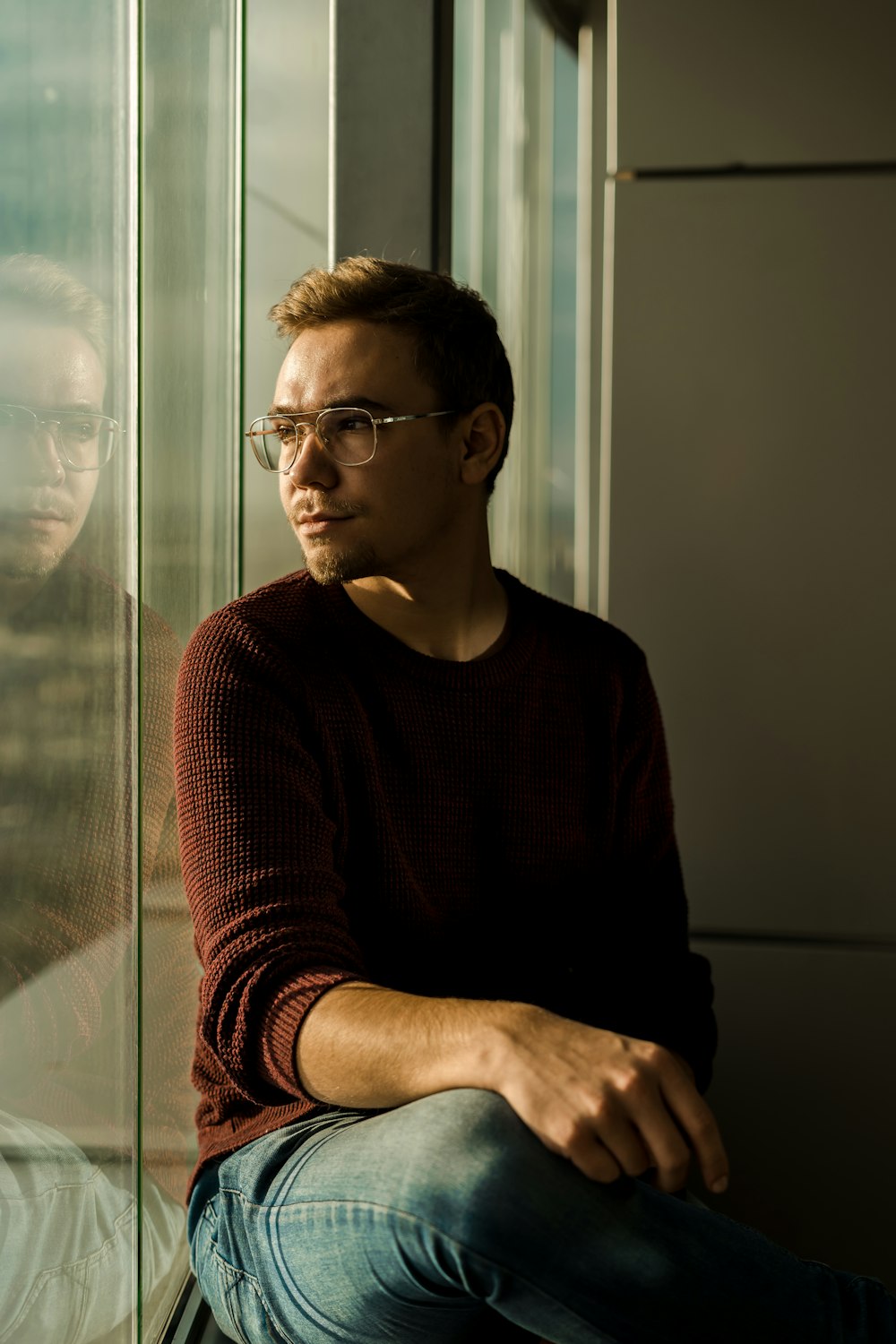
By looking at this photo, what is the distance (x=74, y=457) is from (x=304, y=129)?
1.83 m

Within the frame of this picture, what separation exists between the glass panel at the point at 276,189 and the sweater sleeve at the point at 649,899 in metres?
0.77

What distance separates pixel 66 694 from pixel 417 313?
0.92 metres

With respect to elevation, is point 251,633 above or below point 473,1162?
above

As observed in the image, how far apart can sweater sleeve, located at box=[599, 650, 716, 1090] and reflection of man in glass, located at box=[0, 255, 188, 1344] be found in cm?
76

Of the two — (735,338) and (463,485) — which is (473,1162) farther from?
(735,338)

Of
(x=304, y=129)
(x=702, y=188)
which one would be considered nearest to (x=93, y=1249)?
(x=702, y=188)

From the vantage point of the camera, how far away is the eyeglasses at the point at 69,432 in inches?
39.6

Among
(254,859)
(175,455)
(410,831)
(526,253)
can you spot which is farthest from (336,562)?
(526,253)

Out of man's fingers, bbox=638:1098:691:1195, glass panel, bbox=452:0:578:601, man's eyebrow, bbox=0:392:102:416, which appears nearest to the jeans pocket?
man's fingers, bbox=638:1098:691:1195

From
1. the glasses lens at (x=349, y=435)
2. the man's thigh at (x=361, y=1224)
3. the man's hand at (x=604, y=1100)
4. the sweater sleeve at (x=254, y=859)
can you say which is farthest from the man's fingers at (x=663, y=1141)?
the glasses lens at (x=349, y=435)

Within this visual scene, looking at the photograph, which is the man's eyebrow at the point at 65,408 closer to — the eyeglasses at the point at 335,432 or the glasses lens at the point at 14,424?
the glasses lens at the point at 14,424

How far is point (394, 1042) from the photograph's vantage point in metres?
1.31

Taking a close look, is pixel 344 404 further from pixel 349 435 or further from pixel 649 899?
pixel 649 899

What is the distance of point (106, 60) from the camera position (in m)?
1.21
